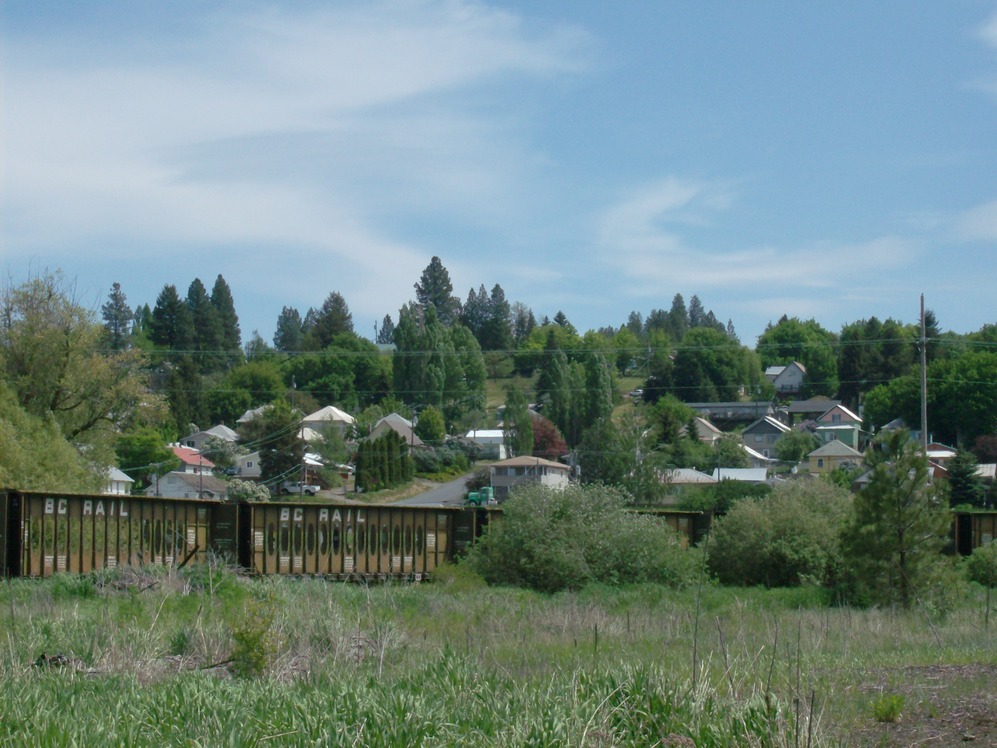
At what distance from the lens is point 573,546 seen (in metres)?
23.9

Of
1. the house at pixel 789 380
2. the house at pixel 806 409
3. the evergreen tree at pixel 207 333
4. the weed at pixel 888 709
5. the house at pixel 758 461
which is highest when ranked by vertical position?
the evergreen tree at pixel 207 333

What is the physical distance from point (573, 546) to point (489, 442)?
89261 mm

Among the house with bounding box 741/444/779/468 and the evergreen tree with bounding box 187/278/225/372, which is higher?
the evergreen tree with bounding box 187/278/225/372

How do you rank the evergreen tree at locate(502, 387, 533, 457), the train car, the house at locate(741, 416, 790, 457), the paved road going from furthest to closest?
the house at locate(741, 416, 790, 457) < the evergreen tree at locate(502, 387, 533, 457) < the paved road < the train car

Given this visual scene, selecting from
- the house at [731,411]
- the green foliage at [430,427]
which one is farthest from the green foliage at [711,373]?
the green foliage at [430,427]

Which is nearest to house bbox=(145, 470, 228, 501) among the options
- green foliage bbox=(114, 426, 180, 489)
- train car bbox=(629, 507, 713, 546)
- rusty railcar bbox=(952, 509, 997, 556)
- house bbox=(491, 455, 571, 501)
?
green foliage bbox=(114, 426, 180, 489)

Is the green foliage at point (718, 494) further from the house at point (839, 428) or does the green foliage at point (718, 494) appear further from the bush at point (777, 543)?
the house at point (839, 428)

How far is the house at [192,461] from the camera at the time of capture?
103 meters

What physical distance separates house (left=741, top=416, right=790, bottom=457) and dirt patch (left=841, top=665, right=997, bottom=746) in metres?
126

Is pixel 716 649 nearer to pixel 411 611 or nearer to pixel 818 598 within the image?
pixel 411 611

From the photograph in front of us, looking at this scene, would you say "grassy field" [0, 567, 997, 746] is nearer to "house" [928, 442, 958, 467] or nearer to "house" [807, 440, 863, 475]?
"house" [807, 440, 863, 475]

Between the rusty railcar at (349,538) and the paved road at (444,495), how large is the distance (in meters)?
51.4

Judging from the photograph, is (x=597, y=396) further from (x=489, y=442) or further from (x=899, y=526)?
(x=899, y=526)

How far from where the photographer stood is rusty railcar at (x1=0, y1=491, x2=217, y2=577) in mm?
19422
